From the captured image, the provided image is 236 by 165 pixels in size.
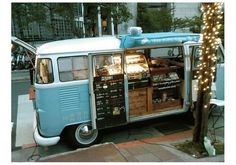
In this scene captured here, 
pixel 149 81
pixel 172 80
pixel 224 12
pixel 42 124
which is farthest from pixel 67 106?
pixel 224 12

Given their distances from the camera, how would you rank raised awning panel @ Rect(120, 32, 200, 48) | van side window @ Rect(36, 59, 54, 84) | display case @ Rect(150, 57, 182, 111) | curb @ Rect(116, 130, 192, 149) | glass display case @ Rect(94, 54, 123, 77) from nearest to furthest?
van side window @ Rect(36, 59, 54, 84), raised awning panel @ Rect(120, 32, 200, 48), glass display case @ Rect(94, 54, 123, 77), curb @ Rect(116, 130, 192, 149), display case @ Rect(150, 57, 182, 111)

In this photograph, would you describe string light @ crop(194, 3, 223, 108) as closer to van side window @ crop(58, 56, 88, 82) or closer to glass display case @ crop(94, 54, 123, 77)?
glass display case @ crop(94, 54, 123, 77)

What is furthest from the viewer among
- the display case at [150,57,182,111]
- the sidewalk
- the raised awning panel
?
the display case at [150,57,182,111]

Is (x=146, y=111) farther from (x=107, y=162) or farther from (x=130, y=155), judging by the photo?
(x=107, y=162)

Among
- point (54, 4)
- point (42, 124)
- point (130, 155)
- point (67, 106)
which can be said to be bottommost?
point (130, 155)

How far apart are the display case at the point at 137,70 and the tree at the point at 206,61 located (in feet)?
5.07

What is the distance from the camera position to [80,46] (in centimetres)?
562

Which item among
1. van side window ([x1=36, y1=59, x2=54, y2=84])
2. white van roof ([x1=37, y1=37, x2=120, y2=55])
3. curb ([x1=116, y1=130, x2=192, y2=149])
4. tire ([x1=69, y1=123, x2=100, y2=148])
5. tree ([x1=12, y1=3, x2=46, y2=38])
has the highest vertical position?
tree ([x1=12, y1=3, x2=46, y2=38])

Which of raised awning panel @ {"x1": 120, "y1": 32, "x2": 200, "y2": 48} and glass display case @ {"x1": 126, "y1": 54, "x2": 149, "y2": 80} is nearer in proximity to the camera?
raised awning panel @ {"x1": 120, "y1": 32, "x2": 200, "y2": 48}

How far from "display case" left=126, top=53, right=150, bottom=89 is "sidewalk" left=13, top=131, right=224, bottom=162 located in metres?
1.38

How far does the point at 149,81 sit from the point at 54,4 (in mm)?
9883

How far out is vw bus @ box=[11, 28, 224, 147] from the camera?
5500 mm

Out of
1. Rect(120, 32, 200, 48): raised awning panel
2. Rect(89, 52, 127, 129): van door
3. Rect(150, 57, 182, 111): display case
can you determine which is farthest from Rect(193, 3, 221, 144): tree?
A: Rect(89, 52, 127, 129): van door

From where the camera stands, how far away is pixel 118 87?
595cm
